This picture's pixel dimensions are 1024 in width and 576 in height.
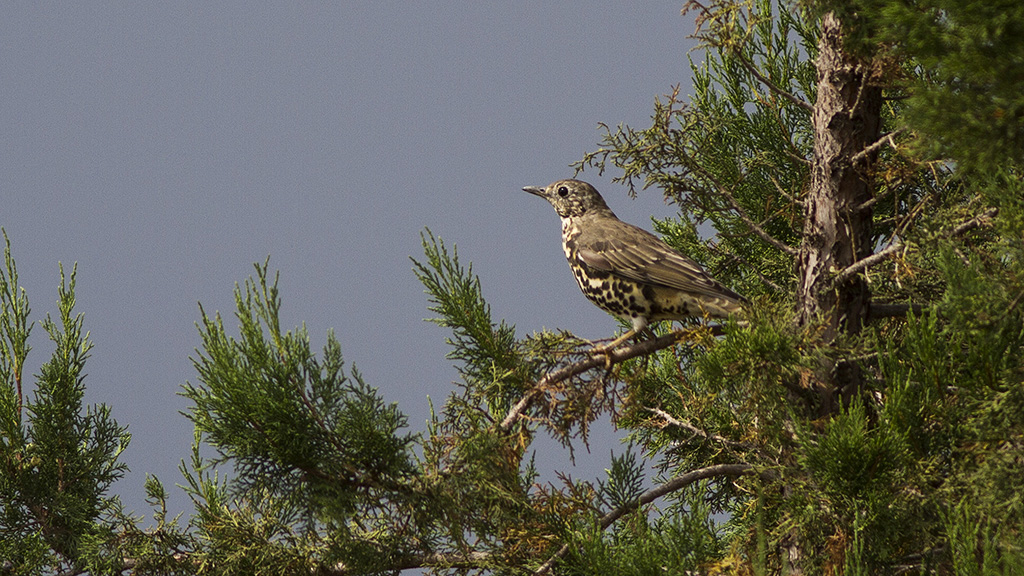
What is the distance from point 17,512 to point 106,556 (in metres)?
0.60

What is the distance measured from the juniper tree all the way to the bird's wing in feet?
1.29

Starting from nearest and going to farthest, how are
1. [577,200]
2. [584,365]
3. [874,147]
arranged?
[874,147]
[584,365]
[577,200]

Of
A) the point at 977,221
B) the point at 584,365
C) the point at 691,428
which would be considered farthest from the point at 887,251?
the point at 584,365

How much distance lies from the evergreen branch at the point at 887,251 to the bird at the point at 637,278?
507 millimetres

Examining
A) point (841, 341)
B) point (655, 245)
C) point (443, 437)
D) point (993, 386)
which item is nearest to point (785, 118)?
point (655, 245)

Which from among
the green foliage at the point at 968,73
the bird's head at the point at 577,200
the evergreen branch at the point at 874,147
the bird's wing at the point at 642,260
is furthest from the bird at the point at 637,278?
the green foliage at the point at 968,73

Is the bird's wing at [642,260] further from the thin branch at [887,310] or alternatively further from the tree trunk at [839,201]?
the thin branch at [887,310]

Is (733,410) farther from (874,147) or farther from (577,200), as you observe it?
(577,200)

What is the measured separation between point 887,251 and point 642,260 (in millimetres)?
1519

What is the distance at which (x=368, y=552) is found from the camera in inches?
171

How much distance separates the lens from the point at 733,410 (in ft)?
16.8

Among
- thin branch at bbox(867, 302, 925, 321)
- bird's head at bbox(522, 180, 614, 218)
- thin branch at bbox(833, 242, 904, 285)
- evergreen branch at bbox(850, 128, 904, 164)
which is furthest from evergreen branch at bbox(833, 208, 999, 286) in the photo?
bird's head at bbox(522, 180, 614, 218)

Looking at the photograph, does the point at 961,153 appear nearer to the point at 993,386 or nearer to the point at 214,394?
the point at 993,386

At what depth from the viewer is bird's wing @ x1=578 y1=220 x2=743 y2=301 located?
5383 mm
